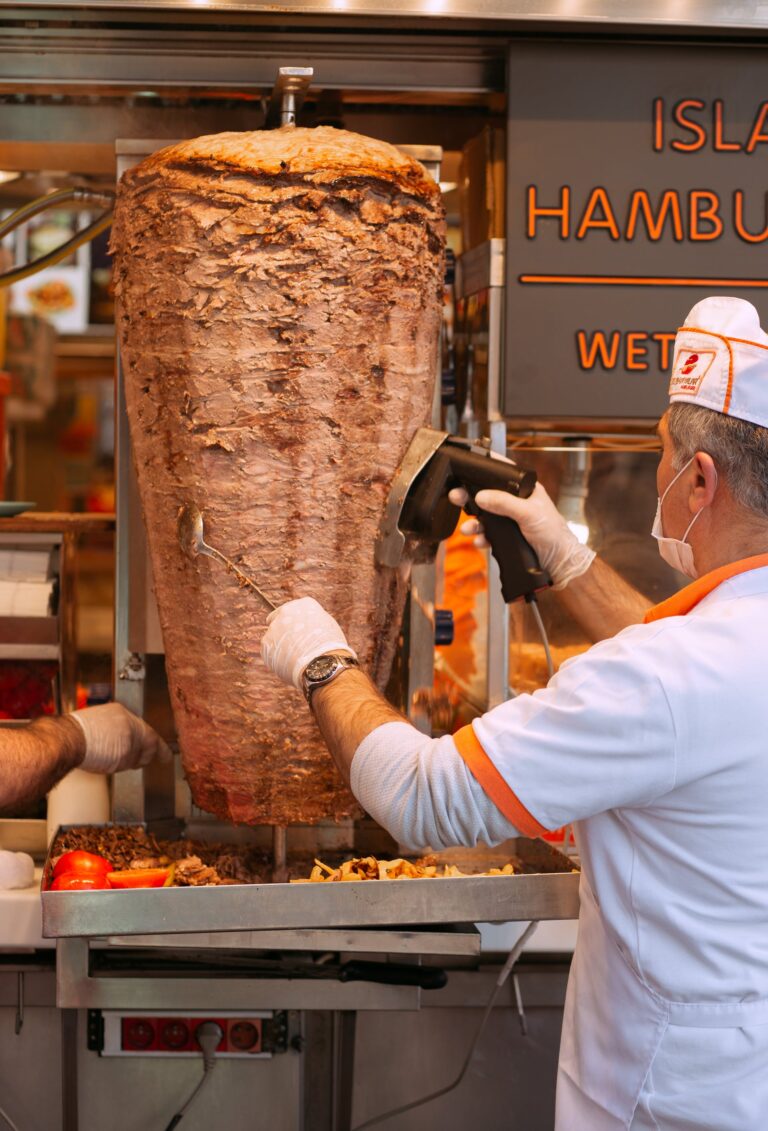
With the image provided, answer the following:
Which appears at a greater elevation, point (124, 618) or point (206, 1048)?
point (124, 618)

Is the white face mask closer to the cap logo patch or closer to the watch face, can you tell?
the cap logo patch

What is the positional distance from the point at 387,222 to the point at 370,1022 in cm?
138

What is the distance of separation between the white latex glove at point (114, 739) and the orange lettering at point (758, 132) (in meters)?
1.46

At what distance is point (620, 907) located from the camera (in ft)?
4.69

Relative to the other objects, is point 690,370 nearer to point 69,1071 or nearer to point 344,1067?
point 344,1067

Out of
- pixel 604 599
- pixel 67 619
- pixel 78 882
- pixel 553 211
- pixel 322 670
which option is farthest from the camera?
pixel 67 619

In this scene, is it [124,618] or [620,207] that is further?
[620,207]

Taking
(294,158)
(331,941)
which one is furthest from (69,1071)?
(294,158)

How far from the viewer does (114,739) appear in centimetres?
195

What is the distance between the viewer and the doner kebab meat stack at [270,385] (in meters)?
1.67

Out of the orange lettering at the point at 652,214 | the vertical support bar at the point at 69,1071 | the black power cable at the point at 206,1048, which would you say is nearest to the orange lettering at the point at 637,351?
the orange lettering at the point at 652,214

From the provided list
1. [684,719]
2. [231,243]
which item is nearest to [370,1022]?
[684,719]

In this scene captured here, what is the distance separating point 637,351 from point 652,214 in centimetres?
24

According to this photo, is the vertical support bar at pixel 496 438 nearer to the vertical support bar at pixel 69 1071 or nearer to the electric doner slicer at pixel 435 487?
the electric doner slicer at pixel 435 487
